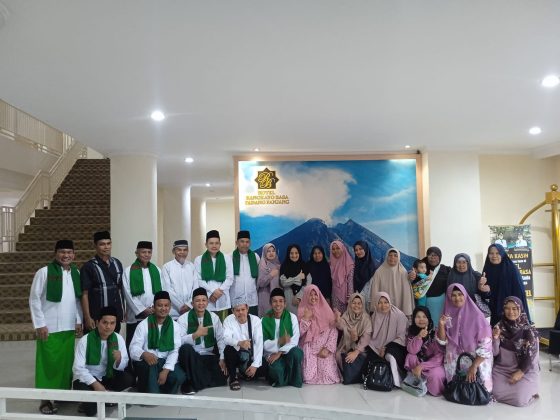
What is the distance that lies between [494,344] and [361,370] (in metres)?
1.31

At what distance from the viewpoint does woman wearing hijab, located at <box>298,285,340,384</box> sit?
Answer: 500cm

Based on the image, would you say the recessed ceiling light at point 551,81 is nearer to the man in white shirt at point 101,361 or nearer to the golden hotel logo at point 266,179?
the golden hotel logo at point 266,179

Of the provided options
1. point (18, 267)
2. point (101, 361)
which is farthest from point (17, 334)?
point (101, 361)

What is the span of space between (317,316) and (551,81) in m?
3.20

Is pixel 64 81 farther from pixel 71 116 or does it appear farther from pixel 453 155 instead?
pixel 453 155

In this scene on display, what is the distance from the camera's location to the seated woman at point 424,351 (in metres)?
4.59

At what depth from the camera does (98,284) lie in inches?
183

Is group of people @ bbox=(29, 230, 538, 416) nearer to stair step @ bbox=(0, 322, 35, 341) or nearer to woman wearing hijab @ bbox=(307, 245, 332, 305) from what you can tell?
woman wearing hijab @ bbox=(307, 245, 332, 305)

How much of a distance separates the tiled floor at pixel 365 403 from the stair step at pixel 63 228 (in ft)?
16.0

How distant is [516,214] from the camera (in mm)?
8023

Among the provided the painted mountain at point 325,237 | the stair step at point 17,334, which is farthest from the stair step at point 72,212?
the painted mountain at point 325,237

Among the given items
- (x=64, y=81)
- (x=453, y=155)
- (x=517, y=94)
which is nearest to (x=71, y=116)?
(x=64, y=81)

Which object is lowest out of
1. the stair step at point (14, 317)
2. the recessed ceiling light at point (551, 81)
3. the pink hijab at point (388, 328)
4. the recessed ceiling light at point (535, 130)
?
the stair step at point (14, 317)

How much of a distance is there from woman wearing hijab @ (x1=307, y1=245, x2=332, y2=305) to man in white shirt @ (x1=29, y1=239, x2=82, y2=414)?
9.31ft
